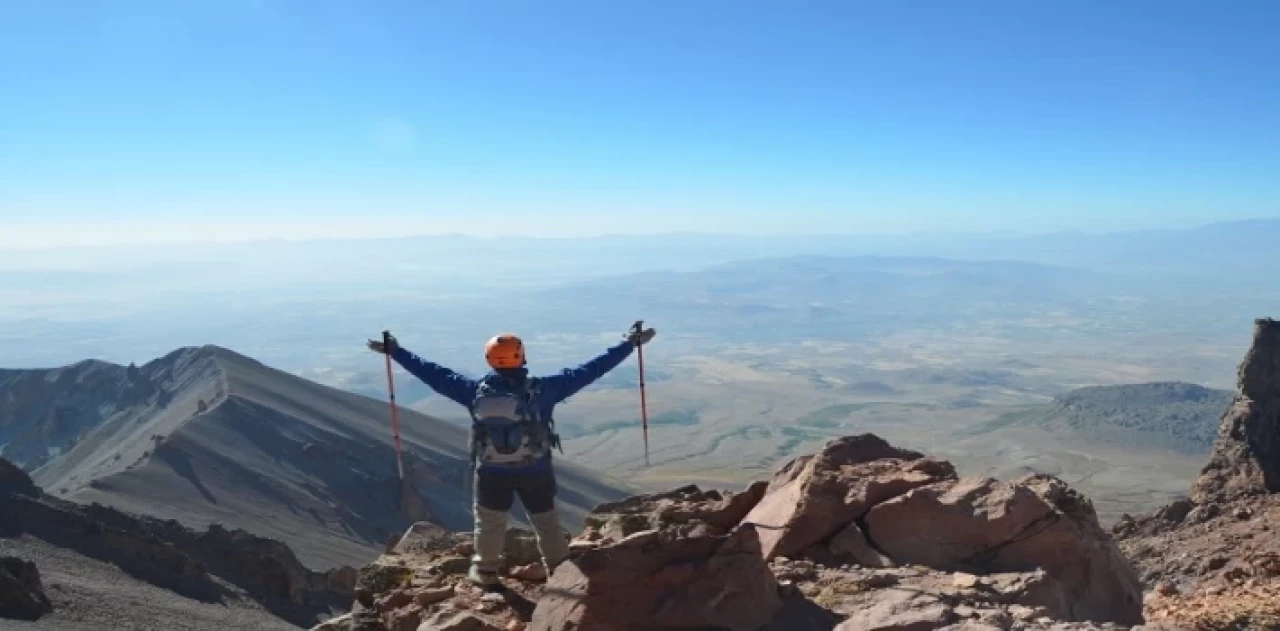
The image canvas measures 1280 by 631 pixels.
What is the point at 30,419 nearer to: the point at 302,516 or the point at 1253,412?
the point at 302,516

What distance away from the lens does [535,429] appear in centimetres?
960

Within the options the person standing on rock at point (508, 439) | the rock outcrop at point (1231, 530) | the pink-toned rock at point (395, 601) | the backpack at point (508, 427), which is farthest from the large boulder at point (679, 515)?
the rock outcrop at point (1231, 530)

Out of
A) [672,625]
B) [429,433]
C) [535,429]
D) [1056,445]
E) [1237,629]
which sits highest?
[535,429]

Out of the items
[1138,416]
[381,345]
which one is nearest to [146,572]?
[381,345]

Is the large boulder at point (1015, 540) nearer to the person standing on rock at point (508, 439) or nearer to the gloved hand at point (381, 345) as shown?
the person standing on rock at point (508, 439)

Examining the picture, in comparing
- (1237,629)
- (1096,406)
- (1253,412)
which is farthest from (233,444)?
(1096,406)

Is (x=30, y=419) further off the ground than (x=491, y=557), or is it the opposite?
(x=491, y=557)

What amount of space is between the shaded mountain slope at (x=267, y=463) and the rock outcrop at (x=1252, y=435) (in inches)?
1613

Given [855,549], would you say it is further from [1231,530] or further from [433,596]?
[1231,530]

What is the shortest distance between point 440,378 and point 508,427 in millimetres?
1074

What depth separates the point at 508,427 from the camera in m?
9.52

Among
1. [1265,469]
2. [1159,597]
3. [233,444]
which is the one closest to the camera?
[1159,597]

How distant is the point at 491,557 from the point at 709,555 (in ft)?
8.65

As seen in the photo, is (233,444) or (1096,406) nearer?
(233,444)
